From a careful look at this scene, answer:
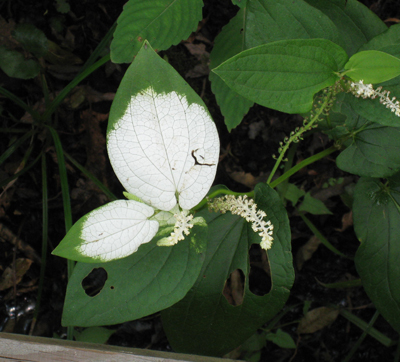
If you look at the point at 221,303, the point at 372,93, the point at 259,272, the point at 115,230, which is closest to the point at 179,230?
the point at 115,230

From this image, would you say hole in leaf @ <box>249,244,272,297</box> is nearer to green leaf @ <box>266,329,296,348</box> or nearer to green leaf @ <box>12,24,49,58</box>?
green leaf @ <box>266,329,296,348</box>

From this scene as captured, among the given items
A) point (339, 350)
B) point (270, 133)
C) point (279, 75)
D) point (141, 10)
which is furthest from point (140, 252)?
point (339, 350)

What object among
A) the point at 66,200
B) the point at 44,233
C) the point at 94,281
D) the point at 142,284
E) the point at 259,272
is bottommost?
the point at 94,281

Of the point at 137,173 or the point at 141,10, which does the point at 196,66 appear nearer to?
the point at 141,10

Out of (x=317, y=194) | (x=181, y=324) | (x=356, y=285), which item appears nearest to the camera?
(x=181, y=324)

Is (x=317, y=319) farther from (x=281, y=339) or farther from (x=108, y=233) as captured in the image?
(x=108, y=233)

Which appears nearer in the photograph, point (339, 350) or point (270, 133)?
point (339, 350)

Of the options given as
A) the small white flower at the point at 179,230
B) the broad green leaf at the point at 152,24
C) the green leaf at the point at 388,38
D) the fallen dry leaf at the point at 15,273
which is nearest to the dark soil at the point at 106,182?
the fallen dry leaf at the point at 15,273
